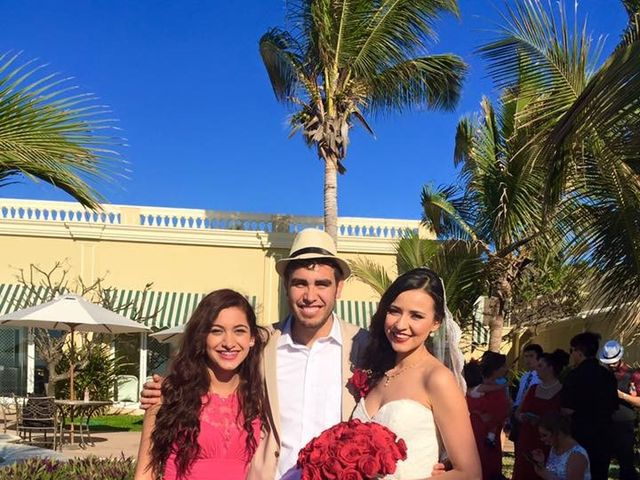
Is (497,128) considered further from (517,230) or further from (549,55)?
(549,55)

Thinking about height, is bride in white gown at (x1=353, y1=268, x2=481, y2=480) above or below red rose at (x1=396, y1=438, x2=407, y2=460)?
above

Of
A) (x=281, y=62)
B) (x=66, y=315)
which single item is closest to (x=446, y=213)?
(x=281, y=62)

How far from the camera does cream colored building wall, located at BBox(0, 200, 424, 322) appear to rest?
709 inches

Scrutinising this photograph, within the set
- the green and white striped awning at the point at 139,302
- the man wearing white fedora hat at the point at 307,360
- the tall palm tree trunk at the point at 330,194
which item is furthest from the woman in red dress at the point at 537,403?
the green and white striped awning at the point at 139,302

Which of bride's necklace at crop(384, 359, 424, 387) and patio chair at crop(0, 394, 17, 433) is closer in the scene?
bride's necklace at crop(384, 359, 424, 387)

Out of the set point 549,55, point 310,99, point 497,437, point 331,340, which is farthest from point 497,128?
point 331,340

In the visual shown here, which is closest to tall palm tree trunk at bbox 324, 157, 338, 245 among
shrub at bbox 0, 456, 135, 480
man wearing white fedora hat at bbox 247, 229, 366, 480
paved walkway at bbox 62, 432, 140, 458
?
paved walkway at bbox 62, 432, 140, 458

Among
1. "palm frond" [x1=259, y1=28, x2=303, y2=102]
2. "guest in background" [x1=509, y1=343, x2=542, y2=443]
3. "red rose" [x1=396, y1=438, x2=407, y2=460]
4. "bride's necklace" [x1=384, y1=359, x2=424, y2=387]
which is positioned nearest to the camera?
"red rose" [x1=396, y1=438, x2=407, y2=460]

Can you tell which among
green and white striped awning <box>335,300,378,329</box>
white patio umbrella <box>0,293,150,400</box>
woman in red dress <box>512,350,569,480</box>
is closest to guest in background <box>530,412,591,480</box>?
woman in red dress <box>512,350,569,480</box>

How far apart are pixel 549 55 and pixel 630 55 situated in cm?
278

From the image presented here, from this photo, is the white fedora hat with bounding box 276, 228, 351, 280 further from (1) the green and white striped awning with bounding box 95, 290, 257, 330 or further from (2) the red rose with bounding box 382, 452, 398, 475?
(1) the green and white striped awning with bounding box 95, 290, 257, 330

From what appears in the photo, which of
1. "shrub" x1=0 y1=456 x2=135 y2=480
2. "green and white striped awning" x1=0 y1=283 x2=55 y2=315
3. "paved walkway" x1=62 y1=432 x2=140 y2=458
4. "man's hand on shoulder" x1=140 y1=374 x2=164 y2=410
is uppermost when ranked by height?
"green and white striped awning" x1=0 y1=283 x2=55 y2=315

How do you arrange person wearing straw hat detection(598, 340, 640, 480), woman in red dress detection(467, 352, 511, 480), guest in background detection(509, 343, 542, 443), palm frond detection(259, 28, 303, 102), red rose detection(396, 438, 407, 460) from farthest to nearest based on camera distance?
palm frond detection(259, 28, 303, 102)
person wearing straw hat detection(598, 340, 640, 480)
guest in background detection(509, 343, 542, 443)
woman in red dress detection(467, 352, 511, 480)
red rose detection(396, 438, 407, 460)

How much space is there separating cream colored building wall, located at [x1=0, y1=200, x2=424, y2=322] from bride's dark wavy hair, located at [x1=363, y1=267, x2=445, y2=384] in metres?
15.5
